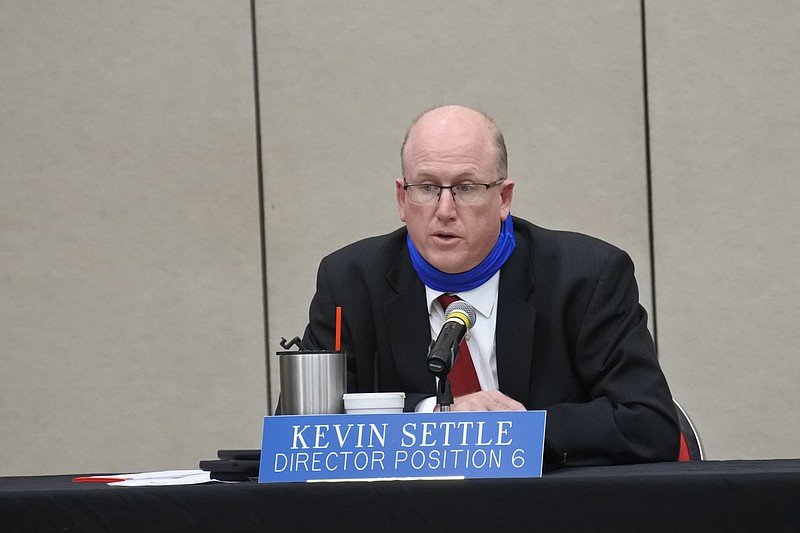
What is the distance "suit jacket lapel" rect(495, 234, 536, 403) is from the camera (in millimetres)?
2080

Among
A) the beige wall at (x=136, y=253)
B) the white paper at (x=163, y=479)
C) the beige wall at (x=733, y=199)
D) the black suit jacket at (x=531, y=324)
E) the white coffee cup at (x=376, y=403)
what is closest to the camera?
the white paper at (x=163, y=479)

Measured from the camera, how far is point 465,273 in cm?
216

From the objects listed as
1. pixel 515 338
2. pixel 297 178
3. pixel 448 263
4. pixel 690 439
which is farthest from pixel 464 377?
pixel 297 178

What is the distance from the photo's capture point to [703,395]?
139 inches

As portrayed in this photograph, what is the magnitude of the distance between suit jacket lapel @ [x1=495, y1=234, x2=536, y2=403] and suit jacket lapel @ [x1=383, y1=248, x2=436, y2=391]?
0.50 feet

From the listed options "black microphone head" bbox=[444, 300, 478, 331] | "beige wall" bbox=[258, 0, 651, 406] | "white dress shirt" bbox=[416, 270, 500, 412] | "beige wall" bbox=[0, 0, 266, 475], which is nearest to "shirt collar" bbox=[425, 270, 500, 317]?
"white dress shirt" bbox=[416, 270, 500, 412]

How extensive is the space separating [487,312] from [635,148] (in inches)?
61.6

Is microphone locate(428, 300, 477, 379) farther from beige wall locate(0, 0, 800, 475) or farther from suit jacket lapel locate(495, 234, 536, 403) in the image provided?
beige wall locate(0, 0, 800, 475)

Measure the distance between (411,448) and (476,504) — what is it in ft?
0.42

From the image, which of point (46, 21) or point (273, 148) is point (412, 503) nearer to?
point (273, 148)

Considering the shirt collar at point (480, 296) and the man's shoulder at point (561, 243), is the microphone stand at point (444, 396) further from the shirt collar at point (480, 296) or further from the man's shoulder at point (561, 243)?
the man's shoulder at point (561, 243)

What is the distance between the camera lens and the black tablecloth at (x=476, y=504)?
1249 millimetres

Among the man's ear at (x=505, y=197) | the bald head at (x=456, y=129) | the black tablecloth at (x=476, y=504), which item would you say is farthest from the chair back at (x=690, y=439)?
the black tablecloth at (x=476, y=504)

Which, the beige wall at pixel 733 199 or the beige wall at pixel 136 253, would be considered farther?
the beige wall at pixel 136 253
